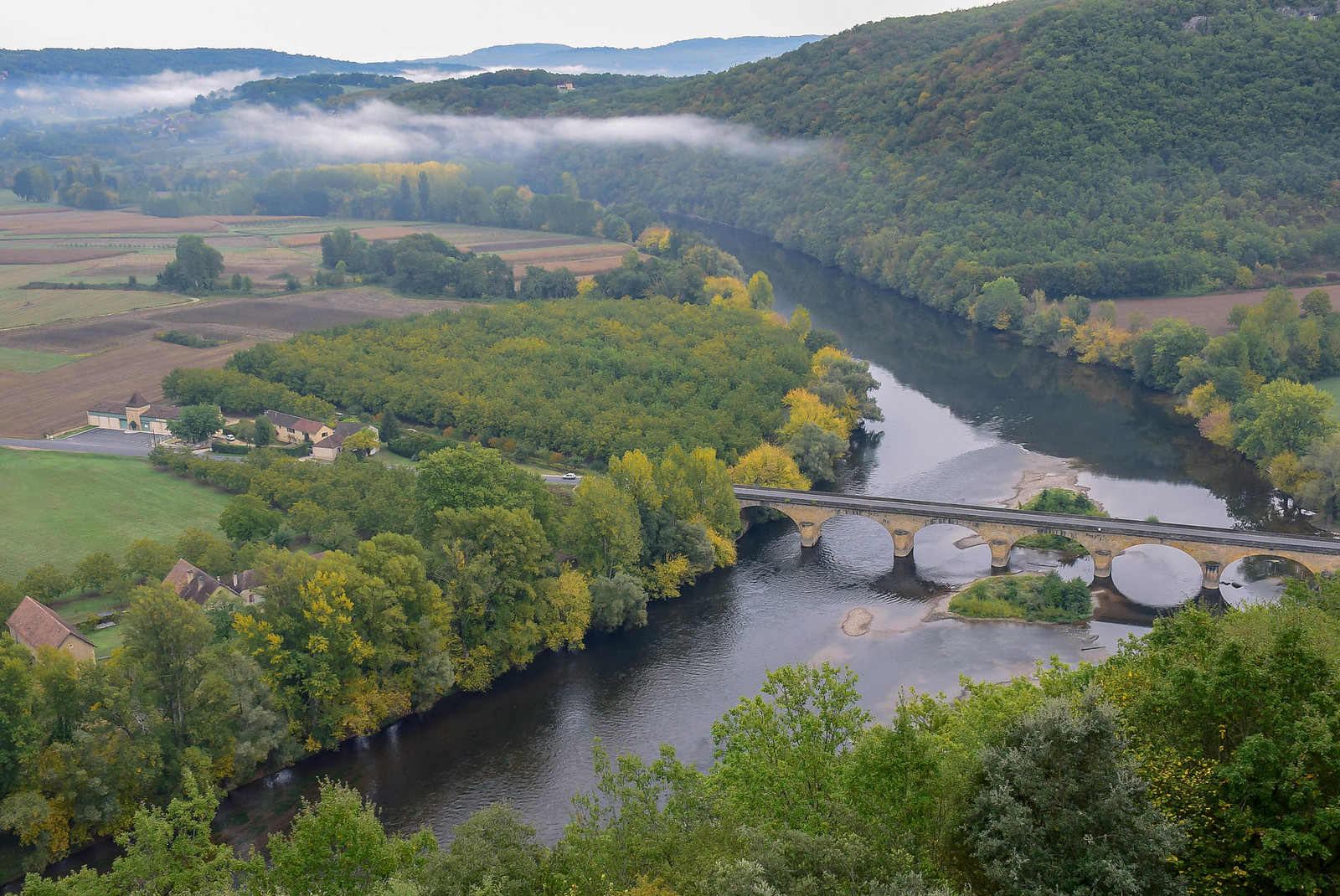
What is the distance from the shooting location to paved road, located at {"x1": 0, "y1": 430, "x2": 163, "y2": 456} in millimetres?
79625

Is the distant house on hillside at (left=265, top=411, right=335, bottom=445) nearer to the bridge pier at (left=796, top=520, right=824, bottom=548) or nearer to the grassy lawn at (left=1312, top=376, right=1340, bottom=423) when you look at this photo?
the bridge pier at (left=796, top=520, right=824, bottom=548)

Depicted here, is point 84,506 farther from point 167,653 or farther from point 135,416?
point 167,653

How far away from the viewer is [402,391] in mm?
91438

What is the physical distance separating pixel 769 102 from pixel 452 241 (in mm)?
65603

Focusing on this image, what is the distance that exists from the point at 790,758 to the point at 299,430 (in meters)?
59.3

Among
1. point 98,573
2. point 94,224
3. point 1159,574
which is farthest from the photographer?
point 94,224

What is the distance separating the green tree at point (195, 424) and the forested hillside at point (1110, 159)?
295 ft

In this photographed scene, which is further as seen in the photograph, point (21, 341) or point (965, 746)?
point (21, 341)

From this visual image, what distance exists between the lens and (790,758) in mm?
31828

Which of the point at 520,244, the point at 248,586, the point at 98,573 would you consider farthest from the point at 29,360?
the point at 520,244

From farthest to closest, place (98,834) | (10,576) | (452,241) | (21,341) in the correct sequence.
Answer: (452,241) < (21,341) < (10,576) < (98,834)

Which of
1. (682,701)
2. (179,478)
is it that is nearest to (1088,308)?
(682,701)

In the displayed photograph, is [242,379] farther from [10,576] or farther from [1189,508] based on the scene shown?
[1189,508]

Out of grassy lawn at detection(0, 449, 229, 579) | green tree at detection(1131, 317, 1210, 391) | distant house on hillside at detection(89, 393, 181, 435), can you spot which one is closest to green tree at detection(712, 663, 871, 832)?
grassy lawn at detection(0, 449, 229, 579)
